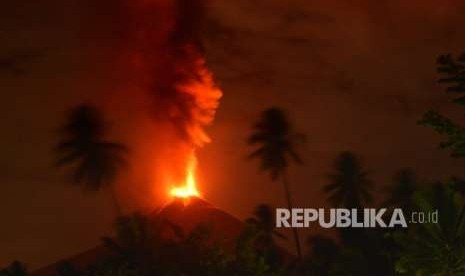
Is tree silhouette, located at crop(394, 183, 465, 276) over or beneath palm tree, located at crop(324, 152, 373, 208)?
beneath

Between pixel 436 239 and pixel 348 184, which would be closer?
pixel 436 239

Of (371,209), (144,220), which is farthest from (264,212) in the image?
(144,220)

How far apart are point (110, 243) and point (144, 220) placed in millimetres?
3762

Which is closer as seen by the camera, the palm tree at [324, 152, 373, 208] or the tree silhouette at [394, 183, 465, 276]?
the tree silhouette at [394, 183, 465, 276]

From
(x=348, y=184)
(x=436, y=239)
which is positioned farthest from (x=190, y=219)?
(x=436, y=239)

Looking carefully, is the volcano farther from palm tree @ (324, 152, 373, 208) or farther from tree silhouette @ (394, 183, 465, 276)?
tree silhouette @ (394, 183, 465, 276)

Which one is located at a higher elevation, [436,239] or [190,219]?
[190,219]

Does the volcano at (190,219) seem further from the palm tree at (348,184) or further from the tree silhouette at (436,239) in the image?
the tree silhouette at (436,239)

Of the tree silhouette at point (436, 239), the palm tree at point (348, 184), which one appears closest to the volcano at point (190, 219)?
the palm tree at point (348, 184)

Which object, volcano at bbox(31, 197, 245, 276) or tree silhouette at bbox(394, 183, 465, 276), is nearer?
tree silhouette at bbox(394, 183, 465, 276)

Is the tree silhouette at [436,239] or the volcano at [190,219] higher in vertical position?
the volcano at [190,219]

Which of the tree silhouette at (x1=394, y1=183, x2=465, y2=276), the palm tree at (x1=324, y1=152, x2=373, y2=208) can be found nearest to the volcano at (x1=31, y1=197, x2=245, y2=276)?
the palm tree at (x1=324, y1=152, x2=373, y2=208)

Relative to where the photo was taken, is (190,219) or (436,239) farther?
(190,219)

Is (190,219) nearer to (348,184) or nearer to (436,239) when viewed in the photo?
(348,184)
